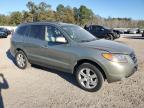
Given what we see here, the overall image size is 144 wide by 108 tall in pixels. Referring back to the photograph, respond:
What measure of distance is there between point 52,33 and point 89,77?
6.42ft

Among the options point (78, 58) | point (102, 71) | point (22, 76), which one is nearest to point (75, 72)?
point (78, 58)

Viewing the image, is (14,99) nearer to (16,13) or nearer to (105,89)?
(105,89)

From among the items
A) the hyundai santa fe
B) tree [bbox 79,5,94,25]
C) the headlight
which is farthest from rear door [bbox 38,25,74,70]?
tree [bbox 79,5,94,25]

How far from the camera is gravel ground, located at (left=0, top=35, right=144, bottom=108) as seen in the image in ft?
17.3

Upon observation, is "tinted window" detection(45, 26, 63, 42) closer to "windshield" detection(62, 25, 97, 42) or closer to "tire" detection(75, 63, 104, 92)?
"windshield" detection(62, 25, 97, 42)

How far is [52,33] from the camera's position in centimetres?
719

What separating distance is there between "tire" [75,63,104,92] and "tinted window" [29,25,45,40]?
2.00 meters

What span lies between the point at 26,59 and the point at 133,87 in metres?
3.89

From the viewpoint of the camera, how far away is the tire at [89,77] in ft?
19.4

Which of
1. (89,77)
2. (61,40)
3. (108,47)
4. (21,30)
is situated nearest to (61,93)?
(89,77)

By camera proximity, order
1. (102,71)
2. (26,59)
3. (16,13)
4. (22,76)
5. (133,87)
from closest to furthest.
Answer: (102,71) → (133,87) → (22,76) → (26,59) → (16,13)

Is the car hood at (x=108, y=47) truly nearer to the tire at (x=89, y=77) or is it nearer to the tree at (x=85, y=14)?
the tire at (x=89, y=77)

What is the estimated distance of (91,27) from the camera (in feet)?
78.8

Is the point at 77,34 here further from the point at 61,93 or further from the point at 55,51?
the point at 61,93
